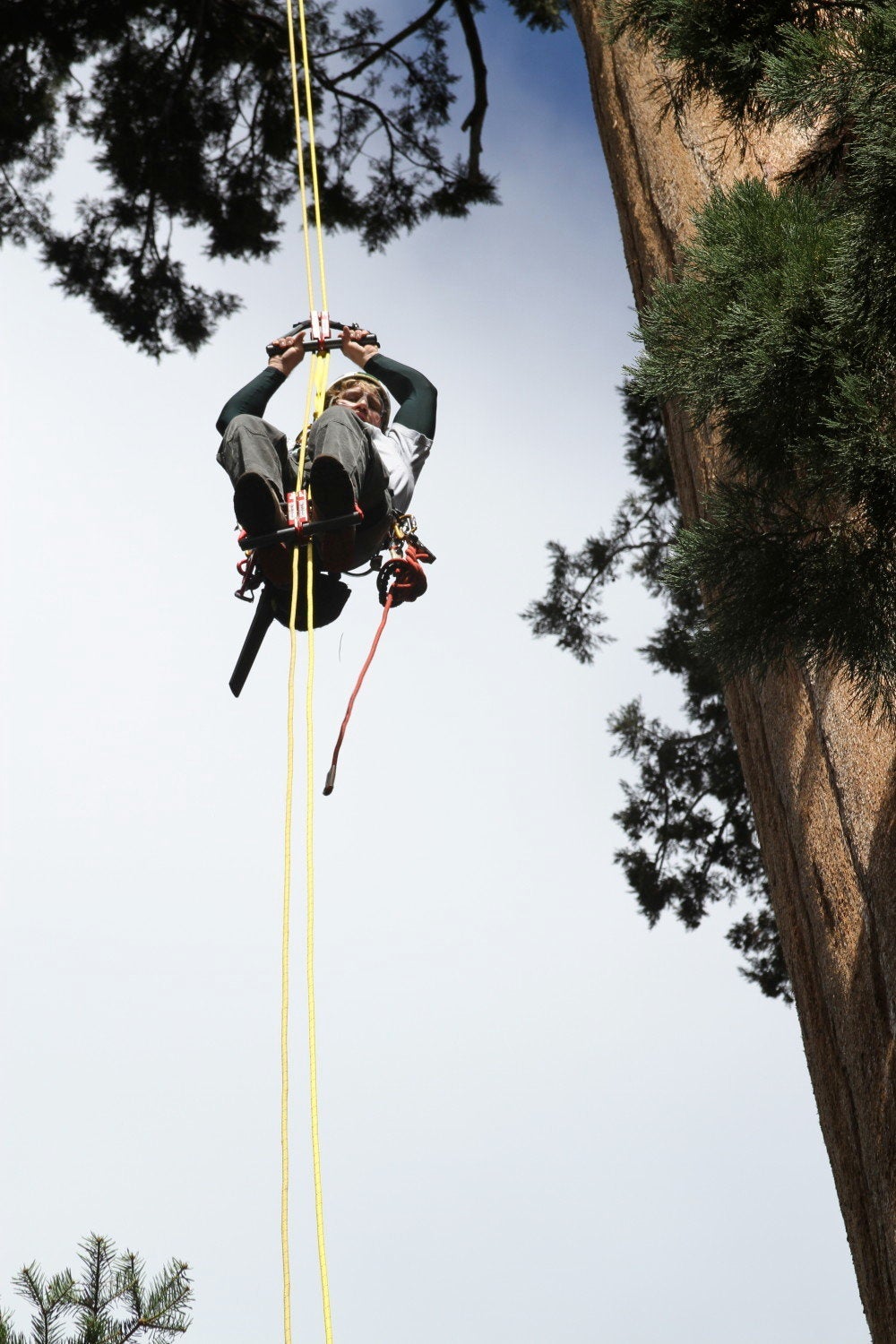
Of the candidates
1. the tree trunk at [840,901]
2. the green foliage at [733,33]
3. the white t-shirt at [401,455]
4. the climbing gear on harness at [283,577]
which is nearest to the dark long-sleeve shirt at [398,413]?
the white t-shirt at [401,455]

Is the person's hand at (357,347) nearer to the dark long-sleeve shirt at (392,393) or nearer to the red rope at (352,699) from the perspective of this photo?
the dark long-sleeve shirt at (392,393)

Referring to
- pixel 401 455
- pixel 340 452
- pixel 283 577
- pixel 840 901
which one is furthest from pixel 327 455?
pixel 840 901

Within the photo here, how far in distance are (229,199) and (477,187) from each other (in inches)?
51.8

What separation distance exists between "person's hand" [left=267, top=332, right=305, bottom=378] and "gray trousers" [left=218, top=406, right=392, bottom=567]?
0.92ft

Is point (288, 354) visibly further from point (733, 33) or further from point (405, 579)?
point (733, 33)

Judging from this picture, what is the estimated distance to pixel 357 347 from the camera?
4.05 metres

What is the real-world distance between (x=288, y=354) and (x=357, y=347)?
8.2 inches

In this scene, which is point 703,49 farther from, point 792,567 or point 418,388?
point 418,388

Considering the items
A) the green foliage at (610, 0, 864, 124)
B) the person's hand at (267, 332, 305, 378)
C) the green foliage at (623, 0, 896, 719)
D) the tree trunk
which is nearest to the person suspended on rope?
the person's hand at (267, 332, 305, 378)

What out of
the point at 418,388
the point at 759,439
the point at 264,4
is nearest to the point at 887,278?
the point at 759,439

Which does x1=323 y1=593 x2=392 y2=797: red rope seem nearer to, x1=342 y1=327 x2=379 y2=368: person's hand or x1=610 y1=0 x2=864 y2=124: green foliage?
x1=342 y1=327 x2=379 y2=368: person's hand

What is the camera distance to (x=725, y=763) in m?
6.70

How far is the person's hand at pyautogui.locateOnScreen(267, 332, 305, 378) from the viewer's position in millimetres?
3971

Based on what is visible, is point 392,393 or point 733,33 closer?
point 733,33
